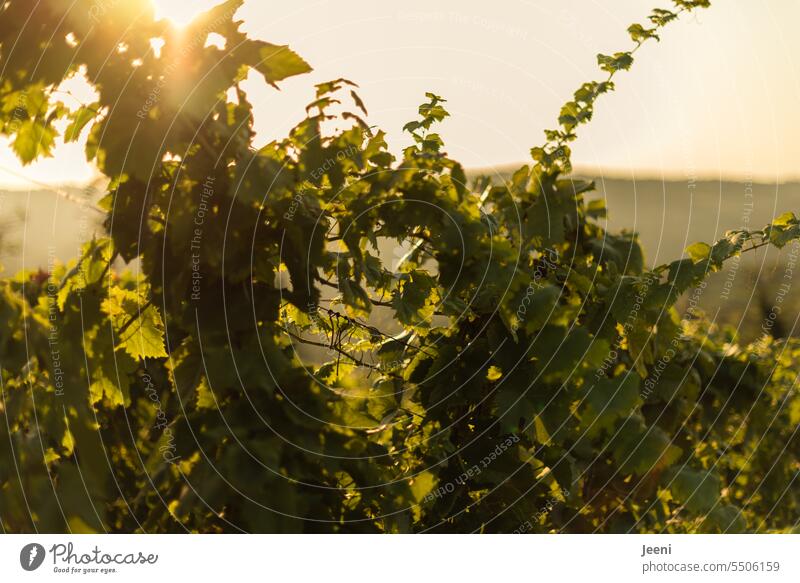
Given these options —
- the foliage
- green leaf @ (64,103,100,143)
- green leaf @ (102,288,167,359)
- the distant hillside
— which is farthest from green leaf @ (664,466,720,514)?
green leaf @ (64,103,100,143)

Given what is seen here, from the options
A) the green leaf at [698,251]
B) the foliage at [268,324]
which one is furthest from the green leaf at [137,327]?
the green leaf at [698,251]

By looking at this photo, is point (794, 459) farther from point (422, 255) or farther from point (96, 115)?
point (96, 115)

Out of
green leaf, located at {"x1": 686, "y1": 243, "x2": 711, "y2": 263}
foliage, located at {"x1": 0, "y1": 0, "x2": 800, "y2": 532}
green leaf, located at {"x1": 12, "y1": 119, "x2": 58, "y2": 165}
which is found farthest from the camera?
green leaf, located at {"x1": 686, "y1": 243, "x2": 711, "y2": 263}

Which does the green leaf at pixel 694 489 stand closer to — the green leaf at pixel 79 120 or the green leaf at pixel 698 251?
the green leaf at pixel 698 251

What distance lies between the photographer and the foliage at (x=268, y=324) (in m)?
1.97

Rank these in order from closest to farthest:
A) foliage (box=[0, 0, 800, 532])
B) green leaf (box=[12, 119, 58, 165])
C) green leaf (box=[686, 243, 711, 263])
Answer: foliage (box=[0, 0, 800, 532]), green leaf (box=[12, 119, 58, 165]), green leaf (box=[686, 243, 711, 263])

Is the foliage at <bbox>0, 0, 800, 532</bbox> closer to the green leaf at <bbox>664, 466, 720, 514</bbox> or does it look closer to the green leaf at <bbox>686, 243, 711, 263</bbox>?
the green leaf at <bbox>686, 243, 711, 263</bbox>

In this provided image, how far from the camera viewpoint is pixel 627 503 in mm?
2975

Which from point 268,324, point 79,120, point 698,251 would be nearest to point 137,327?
point 268,324

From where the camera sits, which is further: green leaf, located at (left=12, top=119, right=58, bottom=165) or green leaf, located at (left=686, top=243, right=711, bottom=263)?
green leaf, located at (left=686, top=243, right=711, bottom=263)

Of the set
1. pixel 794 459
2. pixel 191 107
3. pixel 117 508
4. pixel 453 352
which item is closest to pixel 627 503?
pixel 453 352

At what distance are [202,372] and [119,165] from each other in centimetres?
49

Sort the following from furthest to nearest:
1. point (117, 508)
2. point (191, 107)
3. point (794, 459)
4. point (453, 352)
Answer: point (794, 459)
point (453, 352)
point (117, 508)
point (191, 107)

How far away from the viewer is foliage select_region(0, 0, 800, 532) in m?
1.97
